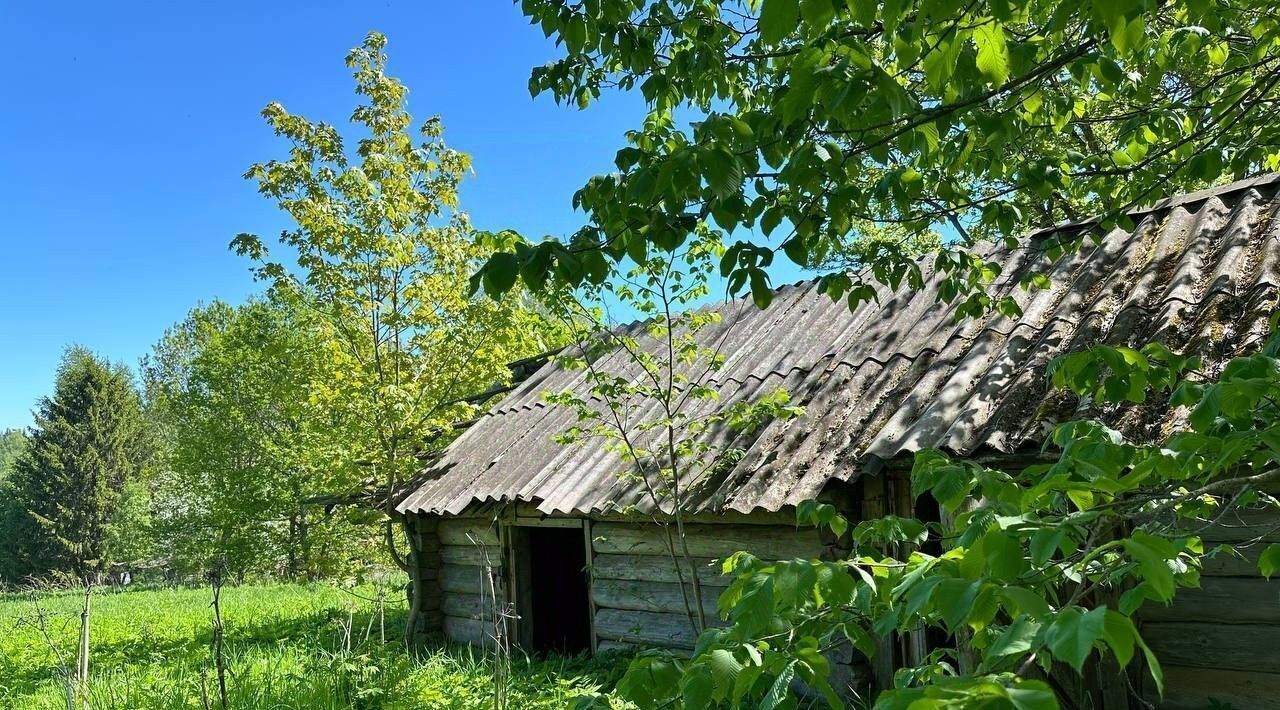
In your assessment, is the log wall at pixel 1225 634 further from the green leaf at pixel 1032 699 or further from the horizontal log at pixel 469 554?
the horizontal log at pixel 469 554

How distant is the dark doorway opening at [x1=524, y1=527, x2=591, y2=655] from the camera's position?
421 inches

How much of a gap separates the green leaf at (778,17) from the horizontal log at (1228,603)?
445 cm

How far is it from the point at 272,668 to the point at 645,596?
3.38 meters

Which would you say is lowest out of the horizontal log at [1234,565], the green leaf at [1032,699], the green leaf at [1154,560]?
the horizontal log at [1234,565]

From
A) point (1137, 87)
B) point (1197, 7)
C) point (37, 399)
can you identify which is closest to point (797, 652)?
point (1197, 7)

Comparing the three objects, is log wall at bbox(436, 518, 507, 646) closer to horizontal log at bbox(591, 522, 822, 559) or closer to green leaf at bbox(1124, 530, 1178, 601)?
horizontal log at bbox(591, 522, 822, 559)

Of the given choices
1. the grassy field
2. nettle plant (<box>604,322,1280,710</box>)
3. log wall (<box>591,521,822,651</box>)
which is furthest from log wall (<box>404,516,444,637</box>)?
nettle plant (<box>604,322,1280,710</box>)

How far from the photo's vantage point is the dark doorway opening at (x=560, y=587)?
10.7m

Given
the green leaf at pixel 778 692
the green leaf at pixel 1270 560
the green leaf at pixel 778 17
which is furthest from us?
the green leaf at pixel 1270 560

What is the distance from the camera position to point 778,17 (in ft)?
5.65

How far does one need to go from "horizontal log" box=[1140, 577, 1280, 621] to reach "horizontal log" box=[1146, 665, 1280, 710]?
30cm

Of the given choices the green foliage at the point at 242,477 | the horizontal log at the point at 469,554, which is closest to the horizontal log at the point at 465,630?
the horizontal log at the point at 469,554

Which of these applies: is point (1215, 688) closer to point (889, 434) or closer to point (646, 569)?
point (889, 434)

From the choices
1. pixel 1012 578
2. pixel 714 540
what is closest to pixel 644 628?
pixel 714 540
